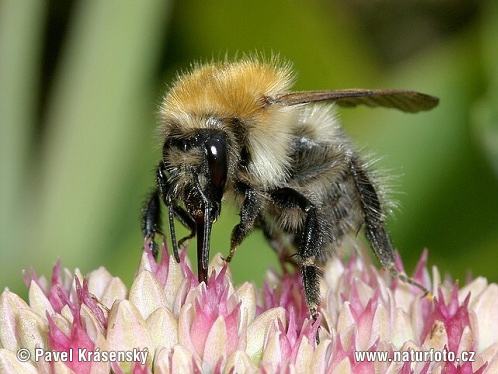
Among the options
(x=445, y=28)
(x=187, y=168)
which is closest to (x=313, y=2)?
(x=445, y=28)

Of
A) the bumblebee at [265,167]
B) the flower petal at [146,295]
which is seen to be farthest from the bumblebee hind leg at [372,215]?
the flower petal at [146,295]

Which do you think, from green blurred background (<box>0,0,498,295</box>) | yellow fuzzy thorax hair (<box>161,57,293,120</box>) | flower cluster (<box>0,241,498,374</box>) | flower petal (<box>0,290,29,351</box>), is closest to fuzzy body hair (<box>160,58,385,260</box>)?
yellow fuzzy thorax hair (<box>161,57,293,120</box>)

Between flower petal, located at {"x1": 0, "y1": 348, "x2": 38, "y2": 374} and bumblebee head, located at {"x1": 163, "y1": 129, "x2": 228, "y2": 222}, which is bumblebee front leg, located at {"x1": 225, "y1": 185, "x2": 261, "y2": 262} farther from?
flower petal, located at {"x1": 0, "y1": 348, "x2": 38, "y2": 374}

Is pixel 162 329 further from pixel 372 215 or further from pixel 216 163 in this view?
pixel 372 215

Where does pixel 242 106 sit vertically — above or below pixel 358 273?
above

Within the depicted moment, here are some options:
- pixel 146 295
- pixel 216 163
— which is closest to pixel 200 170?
pixel 216 163

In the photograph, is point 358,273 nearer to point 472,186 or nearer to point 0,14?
point 472,186
